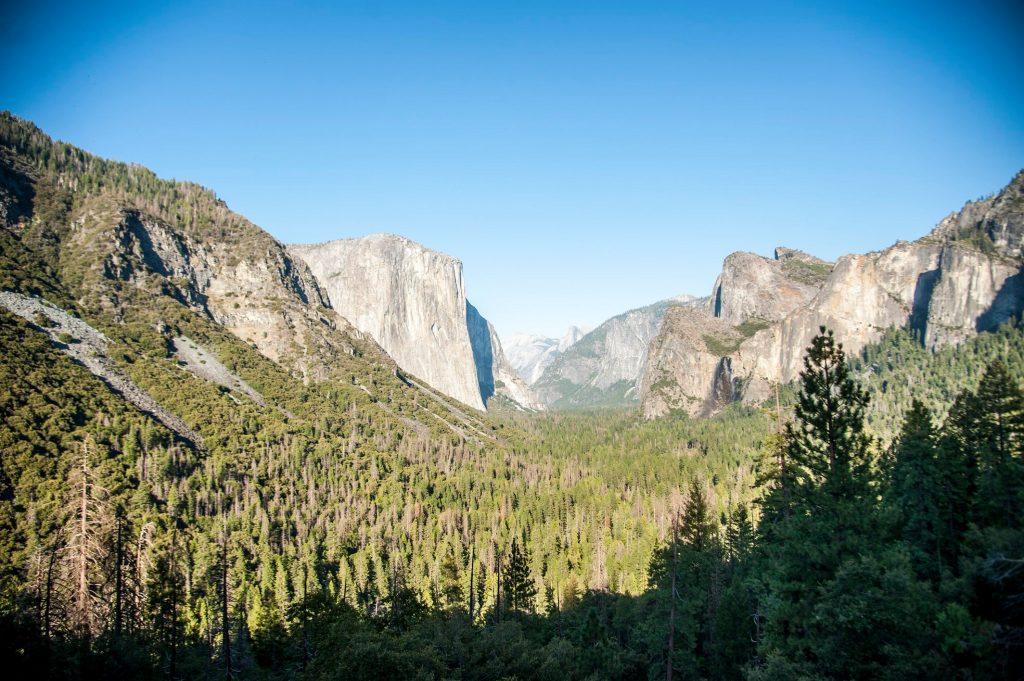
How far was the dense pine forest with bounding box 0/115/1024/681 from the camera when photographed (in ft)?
68.6

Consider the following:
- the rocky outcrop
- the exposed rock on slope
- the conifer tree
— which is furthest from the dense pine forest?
the rocky outcrop

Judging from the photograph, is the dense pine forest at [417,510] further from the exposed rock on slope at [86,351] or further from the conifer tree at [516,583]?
the exposed rock on slope at [86,351]

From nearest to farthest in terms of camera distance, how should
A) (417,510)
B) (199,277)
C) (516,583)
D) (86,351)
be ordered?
(516,583) < (417,510) < (86,351) < (199,277)

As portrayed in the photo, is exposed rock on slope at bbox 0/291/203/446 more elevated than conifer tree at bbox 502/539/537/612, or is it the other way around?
exposed rock on slope at bbox 0/291/203/446

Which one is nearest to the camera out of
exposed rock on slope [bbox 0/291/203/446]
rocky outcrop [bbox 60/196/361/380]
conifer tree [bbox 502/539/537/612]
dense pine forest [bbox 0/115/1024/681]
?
dense pine forest [bbox 0/115/1024/681]

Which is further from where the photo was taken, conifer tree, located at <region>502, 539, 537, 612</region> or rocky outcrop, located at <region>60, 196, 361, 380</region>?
rocky outcrop, located at <region>60, 196, 361, 380</region>

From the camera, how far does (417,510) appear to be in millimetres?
99062

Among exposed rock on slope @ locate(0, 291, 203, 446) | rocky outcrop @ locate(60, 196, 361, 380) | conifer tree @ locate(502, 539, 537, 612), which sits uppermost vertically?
rocky outcrop @ locate(60, 196, 361, 380)

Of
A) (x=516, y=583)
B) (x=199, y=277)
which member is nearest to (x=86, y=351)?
(x=199, y=277)

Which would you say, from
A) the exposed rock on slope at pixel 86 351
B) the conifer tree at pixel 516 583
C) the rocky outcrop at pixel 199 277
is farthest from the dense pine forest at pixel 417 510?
the rocky outcrop at pixel 199 277

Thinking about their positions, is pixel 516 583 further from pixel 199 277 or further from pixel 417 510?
A: pixel 199 277

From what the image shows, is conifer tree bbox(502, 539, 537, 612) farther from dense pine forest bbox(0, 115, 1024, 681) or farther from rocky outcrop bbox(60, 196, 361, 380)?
rocky outcrop bbox(60, 196, 361, 380)

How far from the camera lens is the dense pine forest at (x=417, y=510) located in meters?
20.9

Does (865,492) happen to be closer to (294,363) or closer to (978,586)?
(978,586)
